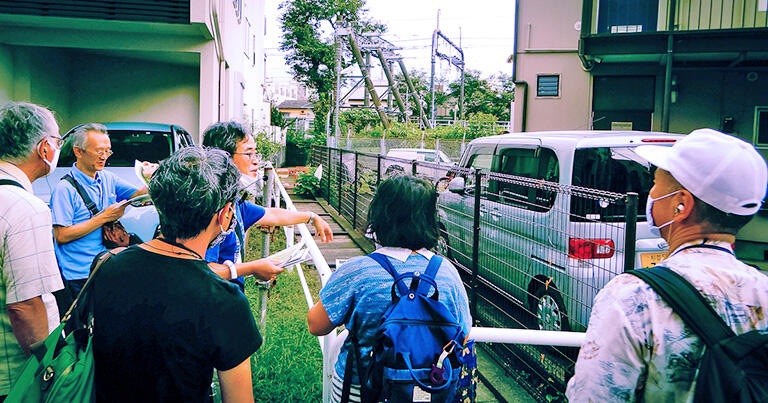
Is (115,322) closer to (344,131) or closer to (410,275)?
(410,275)

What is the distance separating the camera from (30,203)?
202 cm

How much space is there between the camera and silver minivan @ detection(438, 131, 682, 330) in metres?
3.79

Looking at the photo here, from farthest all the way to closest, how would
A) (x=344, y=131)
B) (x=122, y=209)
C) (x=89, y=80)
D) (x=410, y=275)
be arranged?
1. (x=344, y=131)
2. (x=89, y=80)
3. (x=122, y=209)
4. (x=410, y=275)

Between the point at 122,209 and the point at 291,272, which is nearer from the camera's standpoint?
the point at 122,209

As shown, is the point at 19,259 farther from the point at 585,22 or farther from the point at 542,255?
the point at 585,22

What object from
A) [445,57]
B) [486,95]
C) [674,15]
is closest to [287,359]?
[674,15]

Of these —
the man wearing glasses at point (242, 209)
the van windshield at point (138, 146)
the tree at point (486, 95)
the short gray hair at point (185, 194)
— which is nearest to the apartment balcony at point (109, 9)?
the van windshield at point (138, 146)

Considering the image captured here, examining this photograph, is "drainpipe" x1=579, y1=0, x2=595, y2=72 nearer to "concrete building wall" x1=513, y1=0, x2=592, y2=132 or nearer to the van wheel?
"concrete building wall" x1=513, y1=0, x2=592, y2=132

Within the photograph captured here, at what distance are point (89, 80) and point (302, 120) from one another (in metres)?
27.7

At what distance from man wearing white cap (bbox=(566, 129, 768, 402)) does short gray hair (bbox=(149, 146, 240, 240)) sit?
114 centimetres

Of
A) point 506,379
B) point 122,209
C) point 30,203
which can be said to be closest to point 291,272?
point 506,379

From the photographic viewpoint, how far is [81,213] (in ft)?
10.3

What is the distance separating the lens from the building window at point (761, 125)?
37.4ft

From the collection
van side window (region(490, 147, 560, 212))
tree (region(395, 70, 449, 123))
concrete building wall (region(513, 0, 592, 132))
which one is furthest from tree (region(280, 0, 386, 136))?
van side window (region(490, 147, 560, 212))
